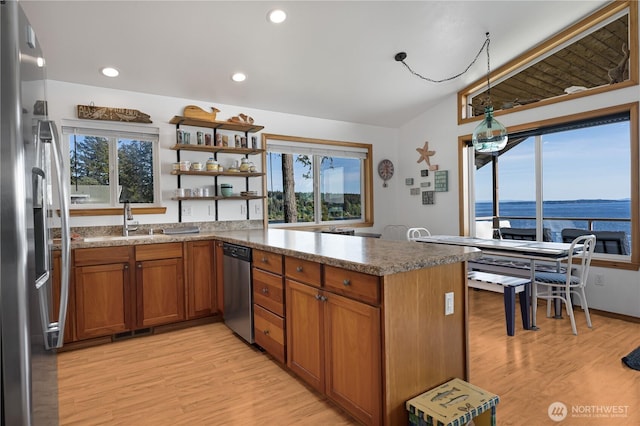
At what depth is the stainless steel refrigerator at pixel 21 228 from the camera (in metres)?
1.02

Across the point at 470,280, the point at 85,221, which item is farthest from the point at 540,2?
the point at 85,221

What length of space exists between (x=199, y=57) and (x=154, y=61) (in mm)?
414

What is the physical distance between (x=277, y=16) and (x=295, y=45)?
0.47m

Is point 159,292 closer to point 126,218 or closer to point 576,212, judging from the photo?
point 126,218

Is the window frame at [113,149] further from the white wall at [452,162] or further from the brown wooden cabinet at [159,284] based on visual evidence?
the white wall at [452,162]

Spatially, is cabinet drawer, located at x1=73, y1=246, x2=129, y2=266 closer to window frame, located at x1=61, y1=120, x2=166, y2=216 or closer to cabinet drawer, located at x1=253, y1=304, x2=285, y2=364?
window frame, located at x1=61, y1=120, x2=166, y2=216

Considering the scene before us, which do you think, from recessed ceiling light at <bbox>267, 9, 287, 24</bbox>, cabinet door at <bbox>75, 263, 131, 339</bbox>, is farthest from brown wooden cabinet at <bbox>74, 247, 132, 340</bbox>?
recessed ceiling light at <bbox>267, 9, 287, 24</bbox>

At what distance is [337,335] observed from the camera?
76.5 inches

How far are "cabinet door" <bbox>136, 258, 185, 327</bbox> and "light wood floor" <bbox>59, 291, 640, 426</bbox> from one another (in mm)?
191

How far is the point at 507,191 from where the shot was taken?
5090 millimetres

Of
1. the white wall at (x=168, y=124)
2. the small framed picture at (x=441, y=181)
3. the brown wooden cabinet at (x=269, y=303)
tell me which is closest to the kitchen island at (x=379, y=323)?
the brown wooden cabinet at (x=269, y=303)

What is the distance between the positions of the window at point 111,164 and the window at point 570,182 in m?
4.15

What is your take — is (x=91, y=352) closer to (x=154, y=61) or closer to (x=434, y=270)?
(x=154, y=61)

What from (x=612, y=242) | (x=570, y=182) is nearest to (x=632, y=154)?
(x=570, y=182)
